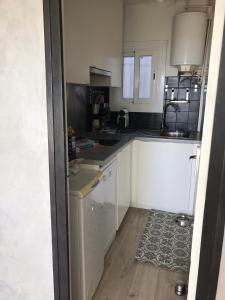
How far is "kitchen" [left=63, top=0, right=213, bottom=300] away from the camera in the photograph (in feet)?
5.33

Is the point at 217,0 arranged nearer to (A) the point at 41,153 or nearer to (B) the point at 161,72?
(A) the point at 41,153

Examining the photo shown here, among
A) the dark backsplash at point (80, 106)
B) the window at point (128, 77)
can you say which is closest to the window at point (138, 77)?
the window at point (128, 77)

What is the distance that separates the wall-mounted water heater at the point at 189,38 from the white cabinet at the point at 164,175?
37.0 inches

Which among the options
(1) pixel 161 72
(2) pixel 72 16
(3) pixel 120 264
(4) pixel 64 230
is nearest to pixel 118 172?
(3) pixel 120 264

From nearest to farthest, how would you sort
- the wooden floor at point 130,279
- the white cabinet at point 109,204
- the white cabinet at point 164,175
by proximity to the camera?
the wooden floor at point 130,279
the white cabinet at point 109,204
the white cabinet at point 164,175

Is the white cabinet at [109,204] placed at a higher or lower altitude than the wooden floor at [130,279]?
higher

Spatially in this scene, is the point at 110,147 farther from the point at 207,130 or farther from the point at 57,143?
the point at 207,130

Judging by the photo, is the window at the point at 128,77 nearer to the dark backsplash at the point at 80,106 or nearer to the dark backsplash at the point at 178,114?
the dark backsplash at the point at 178,114

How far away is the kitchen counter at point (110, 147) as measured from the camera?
6.09 ft

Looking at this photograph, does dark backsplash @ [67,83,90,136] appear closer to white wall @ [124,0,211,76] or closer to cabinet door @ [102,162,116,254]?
cabinet door @ [102,162,116,254]

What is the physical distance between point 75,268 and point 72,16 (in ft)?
5.23

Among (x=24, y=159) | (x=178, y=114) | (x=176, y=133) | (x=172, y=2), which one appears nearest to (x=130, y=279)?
(x=24, y=159)

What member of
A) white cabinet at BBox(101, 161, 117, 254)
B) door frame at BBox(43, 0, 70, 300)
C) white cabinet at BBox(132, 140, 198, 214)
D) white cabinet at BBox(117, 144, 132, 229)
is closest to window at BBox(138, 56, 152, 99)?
white cabinet at BBox(132, 140, 198, 214)

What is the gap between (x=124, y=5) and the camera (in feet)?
10.1
